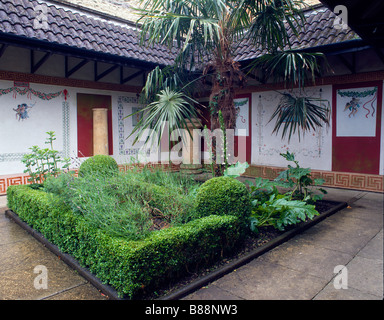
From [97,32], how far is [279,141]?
5.94 metres

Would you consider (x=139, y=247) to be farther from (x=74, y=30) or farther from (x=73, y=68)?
(x=73, y=68)

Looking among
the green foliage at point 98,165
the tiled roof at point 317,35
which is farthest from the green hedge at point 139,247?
the tiled roof at point 317,35

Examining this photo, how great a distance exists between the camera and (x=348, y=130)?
25.4 feet

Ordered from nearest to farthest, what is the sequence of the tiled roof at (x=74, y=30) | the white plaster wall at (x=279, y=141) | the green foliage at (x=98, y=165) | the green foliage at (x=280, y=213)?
the green foliage at (x=280, y=213) → the green foliage at (x=98, y=165) → the tiled roof at (x=74, y=30) → the white plaster wall at (x=279, y=141)

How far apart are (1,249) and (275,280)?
360 cm

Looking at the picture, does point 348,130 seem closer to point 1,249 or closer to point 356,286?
point 356,286

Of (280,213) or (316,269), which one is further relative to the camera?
(280,213)

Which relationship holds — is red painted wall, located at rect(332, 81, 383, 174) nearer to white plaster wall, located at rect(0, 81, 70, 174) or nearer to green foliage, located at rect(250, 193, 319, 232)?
green foliage, located at rect(250, 193, 319, 232)

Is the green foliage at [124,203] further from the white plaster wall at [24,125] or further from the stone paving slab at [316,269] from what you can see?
the white plaster wall at [24,125]

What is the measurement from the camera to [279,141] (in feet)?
29.6

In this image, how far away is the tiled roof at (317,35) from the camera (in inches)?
264

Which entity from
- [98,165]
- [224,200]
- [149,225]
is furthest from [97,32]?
[149,225]

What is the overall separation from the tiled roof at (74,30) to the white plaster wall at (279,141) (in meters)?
3.19

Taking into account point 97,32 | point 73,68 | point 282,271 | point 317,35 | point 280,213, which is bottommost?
point 282,271
